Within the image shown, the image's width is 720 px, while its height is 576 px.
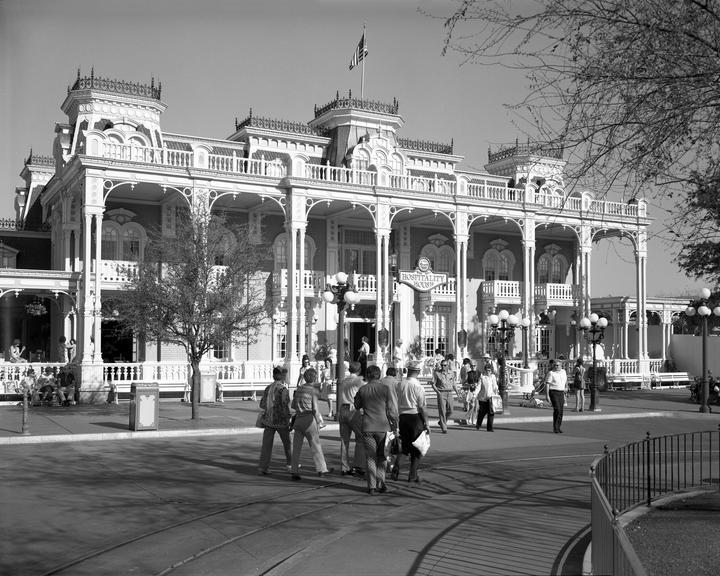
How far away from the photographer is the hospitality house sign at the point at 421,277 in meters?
34.1

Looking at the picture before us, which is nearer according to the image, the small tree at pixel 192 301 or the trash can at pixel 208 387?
the small tree at pixel 192 301

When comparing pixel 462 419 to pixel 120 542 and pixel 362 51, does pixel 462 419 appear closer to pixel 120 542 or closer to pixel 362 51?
pixel 120 542

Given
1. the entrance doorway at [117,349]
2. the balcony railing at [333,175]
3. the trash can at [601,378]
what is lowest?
the trash can at [601,378]

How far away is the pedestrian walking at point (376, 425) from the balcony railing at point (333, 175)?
14.8 metres

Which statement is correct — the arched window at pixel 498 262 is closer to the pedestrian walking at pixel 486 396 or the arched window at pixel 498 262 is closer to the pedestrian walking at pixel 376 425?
the pedestrian walking at pixel 486 396

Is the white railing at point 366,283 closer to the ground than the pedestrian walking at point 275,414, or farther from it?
farther from it

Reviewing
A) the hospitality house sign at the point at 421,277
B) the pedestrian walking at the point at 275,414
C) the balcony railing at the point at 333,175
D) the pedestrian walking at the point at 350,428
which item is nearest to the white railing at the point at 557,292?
the balcony railing at the point at 333,175

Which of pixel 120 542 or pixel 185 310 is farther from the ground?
pixel 185 310

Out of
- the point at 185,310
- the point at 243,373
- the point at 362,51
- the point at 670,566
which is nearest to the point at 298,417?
the point at 670,566

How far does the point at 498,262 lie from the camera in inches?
1534

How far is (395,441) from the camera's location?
1180cm

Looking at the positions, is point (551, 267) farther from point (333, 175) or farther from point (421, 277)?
point (333, 175)

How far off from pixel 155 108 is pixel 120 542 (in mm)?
26585

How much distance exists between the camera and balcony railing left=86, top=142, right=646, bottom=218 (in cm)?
2769
